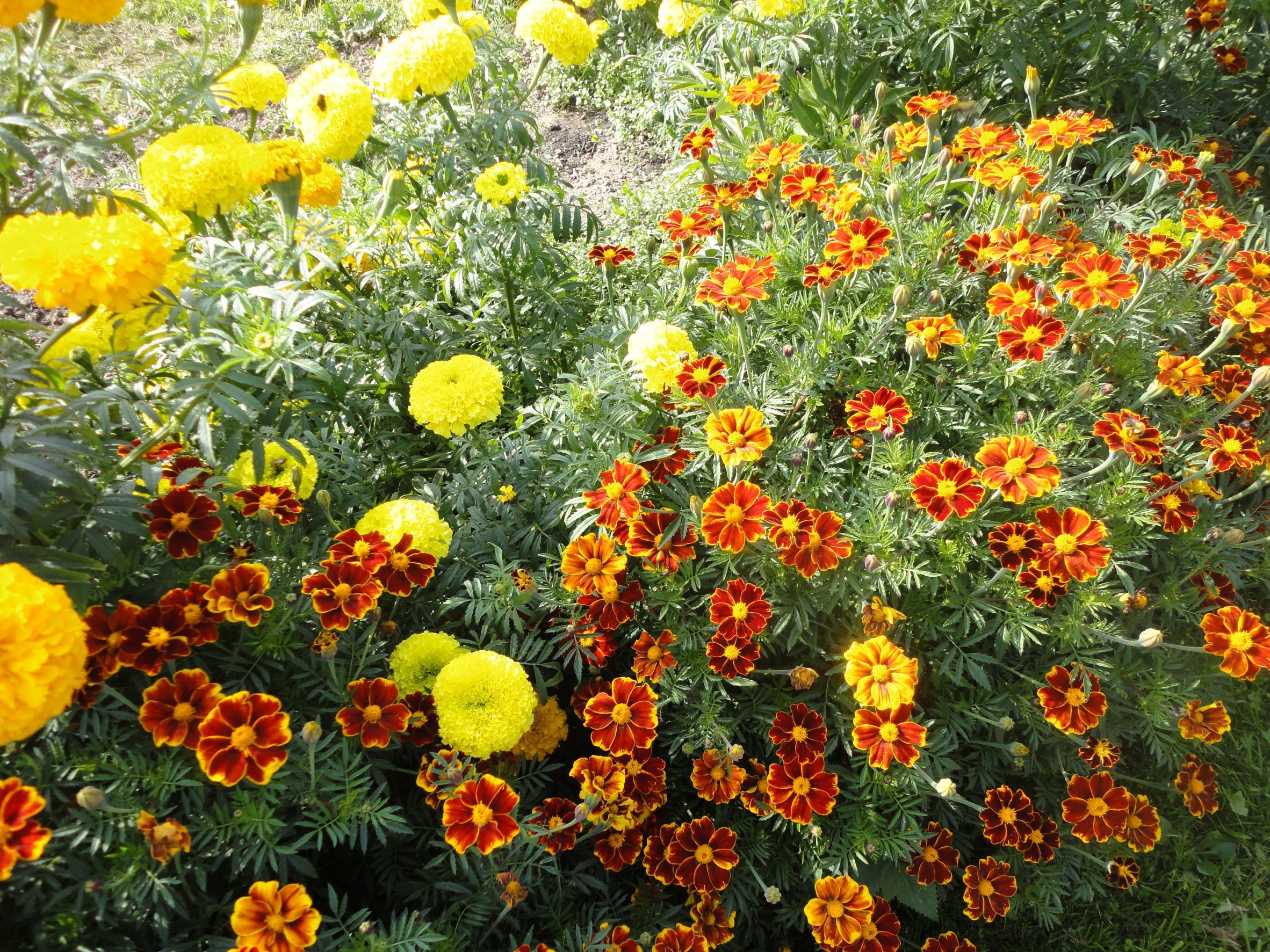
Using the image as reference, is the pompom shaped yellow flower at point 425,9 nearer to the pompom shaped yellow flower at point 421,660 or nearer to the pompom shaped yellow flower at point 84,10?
the pompom shaped yellow flower at point 84,10

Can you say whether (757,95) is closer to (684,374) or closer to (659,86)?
(684,374)

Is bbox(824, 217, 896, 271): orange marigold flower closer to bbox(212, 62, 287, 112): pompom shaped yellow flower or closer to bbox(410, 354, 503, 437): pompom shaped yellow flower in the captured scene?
bbox(410, 354, 503, 437): pompom shaped yellow flower

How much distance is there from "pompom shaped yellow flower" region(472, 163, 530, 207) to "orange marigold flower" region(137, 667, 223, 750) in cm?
144

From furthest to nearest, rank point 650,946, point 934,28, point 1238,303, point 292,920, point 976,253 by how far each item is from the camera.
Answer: point 934,28 < point 976,253 < point 1238,303 < point 650,946 < point 292,920

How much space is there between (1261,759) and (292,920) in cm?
284

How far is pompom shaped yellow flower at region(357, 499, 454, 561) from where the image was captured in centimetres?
182

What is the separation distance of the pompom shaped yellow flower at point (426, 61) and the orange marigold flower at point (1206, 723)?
8.35 feet

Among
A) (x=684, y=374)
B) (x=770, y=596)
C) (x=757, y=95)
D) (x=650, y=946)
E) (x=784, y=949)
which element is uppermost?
(x=757, y=95)

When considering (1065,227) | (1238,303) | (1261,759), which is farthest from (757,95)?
(1261,759)

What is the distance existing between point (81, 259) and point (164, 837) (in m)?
0.93

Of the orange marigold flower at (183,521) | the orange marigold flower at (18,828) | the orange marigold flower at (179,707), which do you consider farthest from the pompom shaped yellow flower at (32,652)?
the orange marigold flower at (183,521)

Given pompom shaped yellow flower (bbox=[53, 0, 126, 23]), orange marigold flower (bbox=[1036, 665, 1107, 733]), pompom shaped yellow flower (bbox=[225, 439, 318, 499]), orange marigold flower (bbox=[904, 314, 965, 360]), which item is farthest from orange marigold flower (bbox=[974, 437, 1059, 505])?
pompom shaped yellow flower (bbox=[53, 0, 126, 23])

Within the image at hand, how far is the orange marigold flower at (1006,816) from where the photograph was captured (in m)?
1.91

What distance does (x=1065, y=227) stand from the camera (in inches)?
95.3
